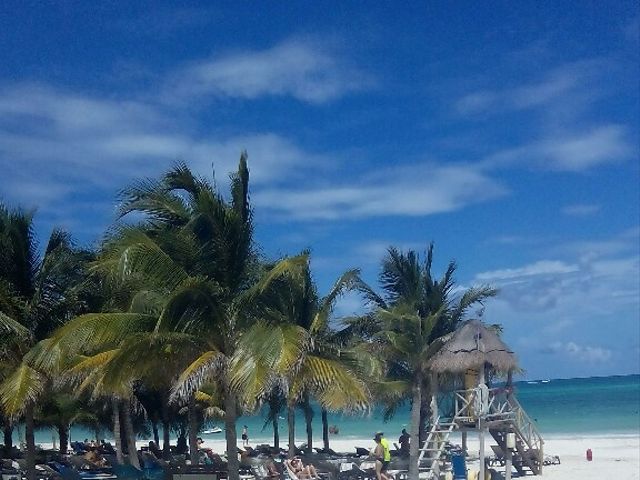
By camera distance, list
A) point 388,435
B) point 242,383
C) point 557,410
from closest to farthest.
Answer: point 242,383 < point 388,435 < point 557,410

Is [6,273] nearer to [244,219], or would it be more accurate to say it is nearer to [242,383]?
[244,219]

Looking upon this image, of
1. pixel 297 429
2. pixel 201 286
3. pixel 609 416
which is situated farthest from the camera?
pixel 297 429

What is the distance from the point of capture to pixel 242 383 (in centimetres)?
1139

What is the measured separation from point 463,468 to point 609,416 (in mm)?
53855

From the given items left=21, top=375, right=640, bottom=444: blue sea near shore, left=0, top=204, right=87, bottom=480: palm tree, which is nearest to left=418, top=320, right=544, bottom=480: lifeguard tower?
left=0, top=204, right=87, bottom=480: palm tree

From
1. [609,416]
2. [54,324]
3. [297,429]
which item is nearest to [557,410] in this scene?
[609,416]

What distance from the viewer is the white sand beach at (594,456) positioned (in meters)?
23.9

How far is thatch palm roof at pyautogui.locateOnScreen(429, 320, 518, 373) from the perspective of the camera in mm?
18031

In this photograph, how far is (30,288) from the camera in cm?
1652

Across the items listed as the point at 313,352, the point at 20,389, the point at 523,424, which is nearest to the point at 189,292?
the point at 313,352

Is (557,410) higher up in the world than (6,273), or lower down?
lower down

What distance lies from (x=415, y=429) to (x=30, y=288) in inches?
368

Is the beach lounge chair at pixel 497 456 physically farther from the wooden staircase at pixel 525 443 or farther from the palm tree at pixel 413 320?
the palm tree at pixel 413 320

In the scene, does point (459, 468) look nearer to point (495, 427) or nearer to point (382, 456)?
point (495, 427)
